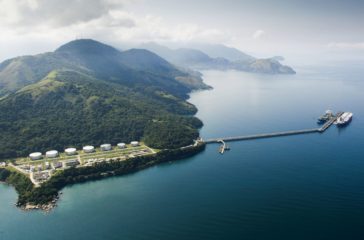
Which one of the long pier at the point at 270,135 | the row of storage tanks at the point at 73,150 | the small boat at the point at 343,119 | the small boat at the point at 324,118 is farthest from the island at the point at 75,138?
the small boat at the point at 343,119

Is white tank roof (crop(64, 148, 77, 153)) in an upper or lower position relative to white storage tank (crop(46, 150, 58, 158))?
A: upper

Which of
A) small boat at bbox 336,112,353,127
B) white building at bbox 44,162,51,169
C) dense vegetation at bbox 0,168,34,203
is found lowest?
dense vegetation at bbox 0,168,34,203

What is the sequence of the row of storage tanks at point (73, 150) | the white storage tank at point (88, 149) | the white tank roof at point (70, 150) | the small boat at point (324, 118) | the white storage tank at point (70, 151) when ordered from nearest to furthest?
the row of storage tanks at point (73, 150) → the white storage tank at point (70, 151) → the white tank roof at point (70, 150) → the white storage tank at point (88, 149) → the small boat at point (324, 118)

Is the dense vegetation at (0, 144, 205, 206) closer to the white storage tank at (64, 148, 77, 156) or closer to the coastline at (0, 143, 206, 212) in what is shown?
the coastline at (0, 143, 206, 212)

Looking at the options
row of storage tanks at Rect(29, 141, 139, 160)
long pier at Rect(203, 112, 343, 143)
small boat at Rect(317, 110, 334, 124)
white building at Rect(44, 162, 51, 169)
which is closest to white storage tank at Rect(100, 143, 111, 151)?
row of storage tanks at Rect(29, 141, 139, 160)

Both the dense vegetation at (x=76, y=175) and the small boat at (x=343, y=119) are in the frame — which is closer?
the dense vegetation at (x=76, y=175)

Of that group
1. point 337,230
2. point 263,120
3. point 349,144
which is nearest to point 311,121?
point 263,120

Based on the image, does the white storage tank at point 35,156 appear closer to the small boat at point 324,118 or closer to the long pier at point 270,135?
the long pier at point 270,135

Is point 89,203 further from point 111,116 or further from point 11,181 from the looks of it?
point 111,116

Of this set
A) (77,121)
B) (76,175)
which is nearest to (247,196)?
(76,175)
